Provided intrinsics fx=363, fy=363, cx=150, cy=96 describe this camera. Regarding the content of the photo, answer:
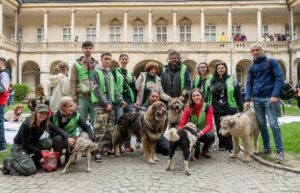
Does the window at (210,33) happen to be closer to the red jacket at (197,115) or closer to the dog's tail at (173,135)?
the red jacket at (197,115)

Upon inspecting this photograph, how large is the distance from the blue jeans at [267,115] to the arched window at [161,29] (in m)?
28.0

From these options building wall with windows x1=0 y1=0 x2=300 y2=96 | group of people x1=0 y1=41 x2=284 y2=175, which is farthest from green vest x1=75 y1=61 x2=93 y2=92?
building wall with windows x1=0 y1=0 x2=300 y2=96

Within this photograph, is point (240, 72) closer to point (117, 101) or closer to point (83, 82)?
point (117, 101)

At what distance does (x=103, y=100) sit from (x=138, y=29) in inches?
1130

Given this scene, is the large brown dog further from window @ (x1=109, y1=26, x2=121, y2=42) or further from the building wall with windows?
window @ (x1=109, y1=26, x2=121, y2=42)

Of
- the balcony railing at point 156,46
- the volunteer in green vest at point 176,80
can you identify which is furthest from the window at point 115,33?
the volunteer in green vest at point 176,80

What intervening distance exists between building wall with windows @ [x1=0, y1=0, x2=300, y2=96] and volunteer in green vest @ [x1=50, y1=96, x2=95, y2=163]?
82.2ft

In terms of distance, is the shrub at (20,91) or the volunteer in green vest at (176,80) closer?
the volunteer in green vest at (176,80)

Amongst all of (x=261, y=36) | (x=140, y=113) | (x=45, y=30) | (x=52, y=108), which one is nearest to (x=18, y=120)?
(x=52, y=108)

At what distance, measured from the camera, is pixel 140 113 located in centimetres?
751

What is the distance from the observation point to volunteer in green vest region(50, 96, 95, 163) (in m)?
6.46

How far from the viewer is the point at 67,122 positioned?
6676mm

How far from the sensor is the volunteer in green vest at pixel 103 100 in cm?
701

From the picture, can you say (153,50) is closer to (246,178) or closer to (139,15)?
(139,15)
